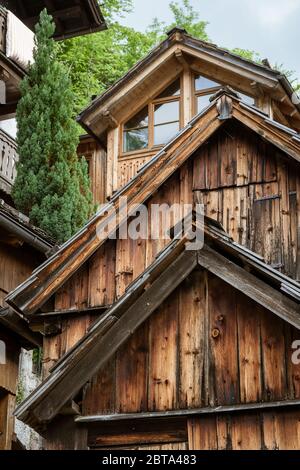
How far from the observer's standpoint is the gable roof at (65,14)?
28547mm

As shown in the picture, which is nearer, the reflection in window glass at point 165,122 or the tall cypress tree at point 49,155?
the tall cypress tree at point 49,155

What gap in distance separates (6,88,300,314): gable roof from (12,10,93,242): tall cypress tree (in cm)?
855

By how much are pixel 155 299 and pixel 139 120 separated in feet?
44.2

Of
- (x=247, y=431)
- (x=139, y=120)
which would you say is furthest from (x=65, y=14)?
(x=247, y=431)

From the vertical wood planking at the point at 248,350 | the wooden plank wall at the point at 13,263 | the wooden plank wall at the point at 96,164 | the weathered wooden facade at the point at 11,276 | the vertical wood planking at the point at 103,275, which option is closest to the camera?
the vertical wood planking at the point at 248,350

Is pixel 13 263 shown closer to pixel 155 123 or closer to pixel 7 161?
pixel 155 123

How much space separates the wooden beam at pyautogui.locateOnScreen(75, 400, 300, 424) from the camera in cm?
872

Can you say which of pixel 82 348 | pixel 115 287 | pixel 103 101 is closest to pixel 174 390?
pixel 82 348

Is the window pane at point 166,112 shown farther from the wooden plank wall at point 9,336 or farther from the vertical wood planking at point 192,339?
the vertical wood planking at point 192,339

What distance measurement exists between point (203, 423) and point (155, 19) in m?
34.8

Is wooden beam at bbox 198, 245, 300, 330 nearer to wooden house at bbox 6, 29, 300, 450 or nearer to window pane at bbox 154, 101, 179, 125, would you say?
wooden house at bbox 6, 29, 300, 450

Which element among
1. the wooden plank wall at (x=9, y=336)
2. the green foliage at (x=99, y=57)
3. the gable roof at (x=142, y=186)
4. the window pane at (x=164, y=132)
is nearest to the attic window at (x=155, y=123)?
the window pane at (x=164, y=132)

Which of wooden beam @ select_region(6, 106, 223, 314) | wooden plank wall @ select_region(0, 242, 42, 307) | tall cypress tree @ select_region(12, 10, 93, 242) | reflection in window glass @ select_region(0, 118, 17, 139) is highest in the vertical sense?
reflection in window glass @ select_region(0, 118, 17, 139)

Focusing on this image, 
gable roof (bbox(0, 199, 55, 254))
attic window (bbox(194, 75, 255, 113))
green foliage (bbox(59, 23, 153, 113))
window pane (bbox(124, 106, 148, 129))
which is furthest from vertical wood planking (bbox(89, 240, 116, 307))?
green foliage (bbox(59, 23, 153, 113))
